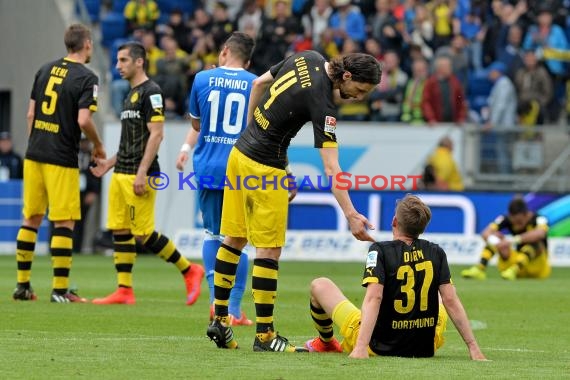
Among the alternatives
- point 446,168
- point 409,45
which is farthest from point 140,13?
point 446,168

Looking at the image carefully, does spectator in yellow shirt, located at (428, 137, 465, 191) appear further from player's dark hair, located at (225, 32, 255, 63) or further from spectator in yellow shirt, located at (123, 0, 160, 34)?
player's dark hair, located at (225, 32, 255, 63)

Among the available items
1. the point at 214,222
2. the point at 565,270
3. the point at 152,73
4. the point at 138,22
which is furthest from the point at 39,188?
the point at 138,22

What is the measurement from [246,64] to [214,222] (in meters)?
1.38

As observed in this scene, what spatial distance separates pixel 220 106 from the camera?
11164mm

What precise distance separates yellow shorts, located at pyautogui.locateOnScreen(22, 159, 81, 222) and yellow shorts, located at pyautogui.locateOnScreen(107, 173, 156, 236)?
359 millimetres

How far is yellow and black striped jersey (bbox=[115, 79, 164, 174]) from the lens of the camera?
12586 millimetres

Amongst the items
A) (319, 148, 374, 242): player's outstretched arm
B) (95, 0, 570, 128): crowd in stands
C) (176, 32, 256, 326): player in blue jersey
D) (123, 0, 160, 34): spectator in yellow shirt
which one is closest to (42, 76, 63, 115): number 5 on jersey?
(176, 32, 256, 326): player in blue jersey

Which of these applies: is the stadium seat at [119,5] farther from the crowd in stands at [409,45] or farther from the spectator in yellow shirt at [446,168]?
the spectator in yellow shirt at [446,168]

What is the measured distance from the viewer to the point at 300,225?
22875 millimetres

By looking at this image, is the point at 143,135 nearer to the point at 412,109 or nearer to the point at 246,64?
the point at 246,64

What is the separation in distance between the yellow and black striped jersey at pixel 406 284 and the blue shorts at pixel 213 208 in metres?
3.04

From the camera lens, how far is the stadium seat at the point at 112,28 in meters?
27.4

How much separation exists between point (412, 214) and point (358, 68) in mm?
1048

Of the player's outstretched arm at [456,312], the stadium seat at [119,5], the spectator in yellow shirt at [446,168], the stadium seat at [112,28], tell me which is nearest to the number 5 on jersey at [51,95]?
the player's outstretched arm at [456,312]
